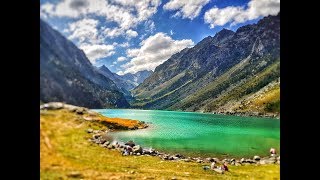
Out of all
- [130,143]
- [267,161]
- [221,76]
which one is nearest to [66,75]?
[130,143]

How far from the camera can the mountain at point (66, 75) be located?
584 centimetres

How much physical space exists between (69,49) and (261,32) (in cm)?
336

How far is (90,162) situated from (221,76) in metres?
2.97

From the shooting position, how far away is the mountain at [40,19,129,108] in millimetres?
5844

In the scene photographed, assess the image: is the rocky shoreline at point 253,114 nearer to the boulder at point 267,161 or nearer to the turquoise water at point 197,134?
the turquoise water at point 197,134

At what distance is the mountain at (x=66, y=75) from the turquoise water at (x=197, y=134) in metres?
0.37

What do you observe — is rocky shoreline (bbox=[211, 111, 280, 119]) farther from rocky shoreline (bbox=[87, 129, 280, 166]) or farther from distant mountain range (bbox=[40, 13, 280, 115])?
rocky shoreline (bbox=[87, 129, 280, 166])

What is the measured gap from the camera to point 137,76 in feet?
22.8

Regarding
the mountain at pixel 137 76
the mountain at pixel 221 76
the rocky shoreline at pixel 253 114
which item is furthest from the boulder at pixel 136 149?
the rocky shoreline at pixel 253 114

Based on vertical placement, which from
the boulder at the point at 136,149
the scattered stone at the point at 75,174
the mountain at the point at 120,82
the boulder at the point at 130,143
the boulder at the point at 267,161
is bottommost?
the scattered stone at the point at 75,174

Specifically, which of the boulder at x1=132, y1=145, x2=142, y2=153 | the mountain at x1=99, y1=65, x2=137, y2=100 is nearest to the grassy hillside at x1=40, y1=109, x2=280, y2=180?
the boulder at x1=132, y1=145, x2=142, y2=153


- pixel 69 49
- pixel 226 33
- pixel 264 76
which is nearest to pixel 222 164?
pixel 264 76
